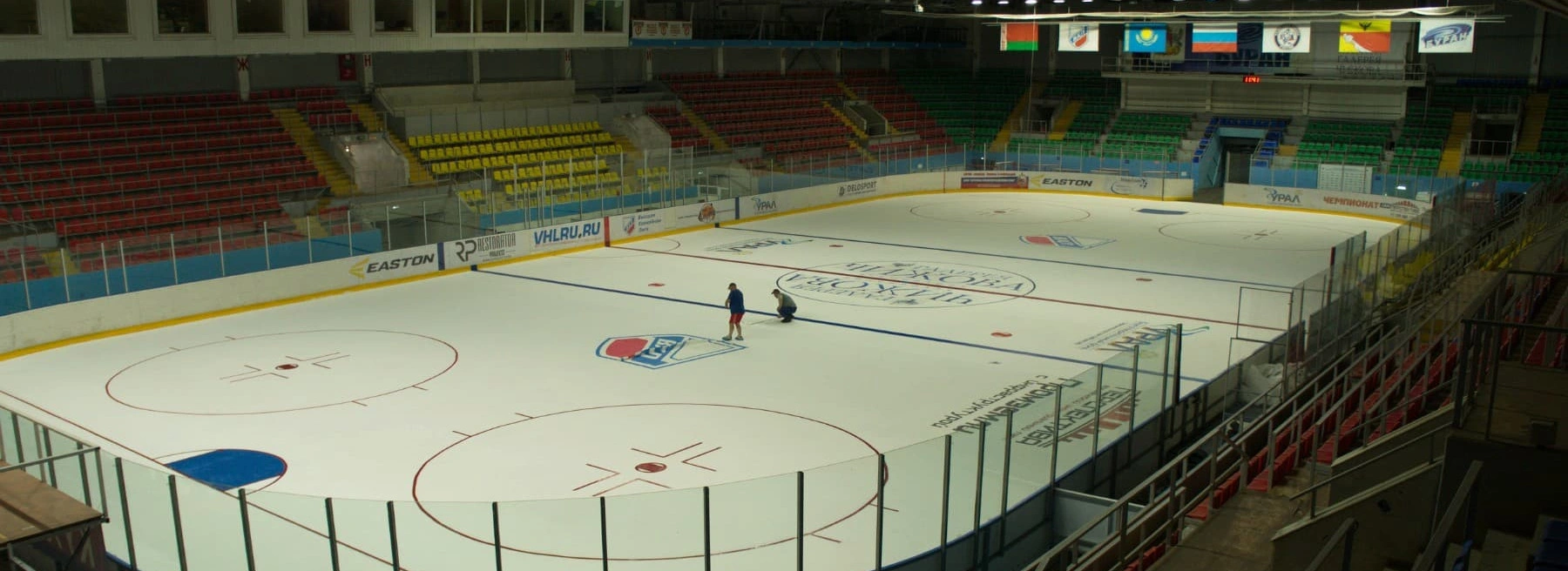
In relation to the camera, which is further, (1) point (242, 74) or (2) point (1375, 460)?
(1) point (242, 74)

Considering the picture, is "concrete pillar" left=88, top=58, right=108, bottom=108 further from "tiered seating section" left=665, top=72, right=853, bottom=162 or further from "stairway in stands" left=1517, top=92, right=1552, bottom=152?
"stairway in stands" left=1517, top=92, right=1552, bottom=152

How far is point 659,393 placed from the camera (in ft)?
52.2

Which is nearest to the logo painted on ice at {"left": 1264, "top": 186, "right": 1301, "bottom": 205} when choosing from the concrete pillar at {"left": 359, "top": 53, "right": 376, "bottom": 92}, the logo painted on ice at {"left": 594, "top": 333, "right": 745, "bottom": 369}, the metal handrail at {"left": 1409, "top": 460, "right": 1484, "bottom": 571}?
the logo painted on ice at {"left": 594, "top": 333, "right": 745, "bottom": 369}

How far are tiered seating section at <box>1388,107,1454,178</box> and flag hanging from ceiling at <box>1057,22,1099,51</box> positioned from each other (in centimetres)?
881

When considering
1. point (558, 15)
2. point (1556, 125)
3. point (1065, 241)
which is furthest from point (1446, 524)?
point (1556, 125)

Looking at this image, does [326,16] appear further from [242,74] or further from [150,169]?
[150,169]

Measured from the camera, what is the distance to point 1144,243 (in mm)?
28312

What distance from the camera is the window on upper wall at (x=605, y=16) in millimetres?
33719

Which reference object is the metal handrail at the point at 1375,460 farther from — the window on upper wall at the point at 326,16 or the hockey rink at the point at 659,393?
the window on upper wall at the point at 326,16

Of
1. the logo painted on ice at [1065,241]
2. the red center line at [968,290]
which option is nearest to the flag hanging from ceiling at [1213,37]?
the logo painted on ice at [1065,241]

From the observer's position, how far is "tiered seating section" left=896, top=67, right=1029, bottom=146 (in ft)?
150

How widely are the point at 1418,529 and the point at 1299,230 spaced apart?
25460mm

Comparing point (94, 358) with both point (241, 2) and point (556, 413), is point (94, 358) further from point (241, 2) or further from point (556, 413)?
point (241, 2)

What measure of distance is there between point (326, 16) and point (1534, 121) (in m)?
33.1
